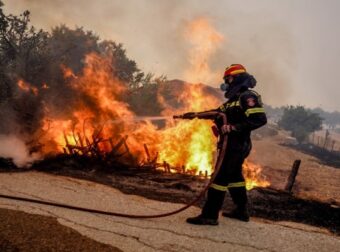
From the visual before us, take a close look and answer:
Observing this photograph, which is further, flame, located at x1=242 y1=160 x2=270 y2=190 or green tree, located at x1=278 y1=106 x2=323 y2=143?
green tree, located at x1=278 y1=106 x2=323 y2=143

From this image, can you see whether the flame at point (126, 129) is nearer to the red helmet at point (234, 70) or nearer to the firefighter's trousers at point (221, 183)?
the firefighter's trousers at point (221, 183)

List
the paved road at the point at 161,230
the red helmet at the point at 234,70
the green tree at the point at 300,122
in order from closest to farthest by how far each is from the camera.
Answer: the paved road at the point at 161,230, the red helmet at the point at 234,70, the green tree at the point at 300,122

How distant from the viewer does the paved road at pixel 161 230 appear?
4373mm

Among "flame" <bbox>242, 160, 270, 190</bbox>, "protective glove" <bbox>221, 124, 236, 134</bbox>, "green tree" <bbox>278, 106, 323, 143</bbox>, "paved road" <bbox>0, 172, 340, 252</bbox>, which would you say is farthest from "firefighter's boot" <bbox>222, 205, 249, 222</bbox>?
"green tree" <bbox>278, 106, 323, 143</bbox>

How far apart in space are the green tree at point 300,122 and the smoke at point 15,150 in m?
47.3

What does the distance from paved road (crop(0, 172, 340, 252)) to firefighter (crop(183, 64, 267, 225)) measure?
0.24 meters

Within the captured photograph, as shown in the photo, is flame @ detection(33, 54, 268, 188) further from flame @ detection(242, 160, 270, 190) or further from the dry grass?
the dry grass

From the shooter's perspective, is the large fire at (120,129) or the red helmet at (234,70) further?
the large fire at (120,129)

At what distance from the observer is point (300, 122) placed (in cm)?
5369

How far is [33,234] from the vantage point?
4078mm

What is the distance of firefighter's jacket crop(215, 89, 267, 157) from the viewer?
5.07 meters

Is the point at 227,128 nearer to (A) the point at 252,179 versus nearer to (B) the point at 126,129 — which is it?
(B) the point at 126,129

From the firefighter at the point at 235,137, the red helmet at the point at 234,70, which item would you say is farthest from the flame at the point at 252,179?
the red helmet at the point at 234,70

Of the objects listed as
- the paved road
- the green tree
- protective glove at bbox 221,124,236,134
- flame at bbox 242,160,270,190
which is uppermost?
the green tree
